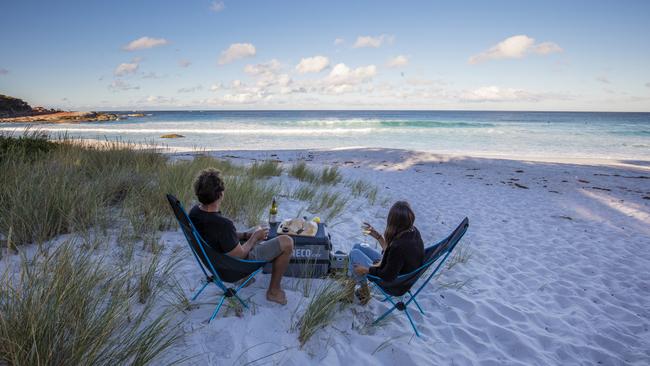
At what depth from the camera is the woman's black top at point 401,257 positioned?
2.95 metres

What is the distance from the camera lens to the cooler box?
350 cm

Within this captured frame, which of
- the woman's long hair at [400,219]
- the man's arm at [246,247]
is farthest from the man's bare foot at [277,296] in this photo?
the woman's long hair at [400,219]

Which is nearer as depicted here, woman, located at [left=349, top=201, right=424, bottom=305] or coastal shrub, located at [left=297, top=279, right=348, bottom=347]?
coastal shrub, located at [left=297, top=279, right=348, bottom=347]

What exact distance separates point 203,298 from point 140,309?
0.49m

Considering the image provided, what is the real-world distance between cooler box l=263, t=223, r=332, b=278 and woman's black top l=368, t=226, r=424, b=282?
0.62 meters

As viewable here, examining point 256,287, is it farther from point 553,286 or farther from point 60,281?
point 553,286

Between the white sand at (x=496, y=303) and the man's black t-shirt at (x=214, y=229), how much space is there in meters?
0.48

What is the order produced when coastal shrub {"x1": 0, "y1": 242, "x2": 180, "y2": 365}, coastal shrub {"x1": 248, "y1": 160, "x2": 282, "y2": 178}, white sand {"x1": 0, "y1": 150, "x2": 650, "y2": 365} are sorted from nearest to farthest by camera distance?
coastal shrub {"x1": 0, "y1": 242, "x2": 180, "y2": 365} < white sand {"x1": 0, "y1": 150, "x2": 650, "y2": 365} < coastal shrub {"x1": 248, "y1": 160, "x2": 282, "y2": 178}

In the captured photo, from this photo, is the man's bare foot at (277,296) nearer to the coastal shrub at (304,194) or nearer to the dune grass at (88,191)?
the dune grass at (88,191)

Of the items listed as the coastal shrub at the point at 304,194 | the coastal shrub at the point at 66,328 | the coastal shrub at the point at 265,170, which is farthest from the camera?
the coastal shrub at the point at 265,170

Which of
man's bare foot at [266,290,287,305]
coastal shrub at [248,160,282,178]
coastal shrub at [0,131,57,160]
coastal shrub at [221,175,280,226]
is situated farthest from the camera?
coastal shrub at [248,160,282,178]

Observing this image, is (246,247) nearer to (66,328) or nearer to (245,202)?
(66,328)

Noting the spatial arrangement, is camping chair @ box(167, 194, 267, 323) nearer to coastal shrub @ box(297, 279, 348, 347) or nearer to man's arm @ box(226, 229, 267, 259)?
man's arm @ box(226, 229, 267, 259)

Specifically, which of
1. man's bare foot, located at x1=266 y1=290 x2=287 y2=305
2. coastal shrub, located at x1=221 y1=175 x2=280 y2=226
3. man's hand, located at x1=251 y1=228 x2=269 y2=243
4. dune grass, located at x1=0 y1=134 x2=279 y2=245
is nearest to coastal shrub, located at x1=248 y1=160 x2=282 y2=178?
dune grass, located at x1=0 y1=134 x2=279 y2=245
